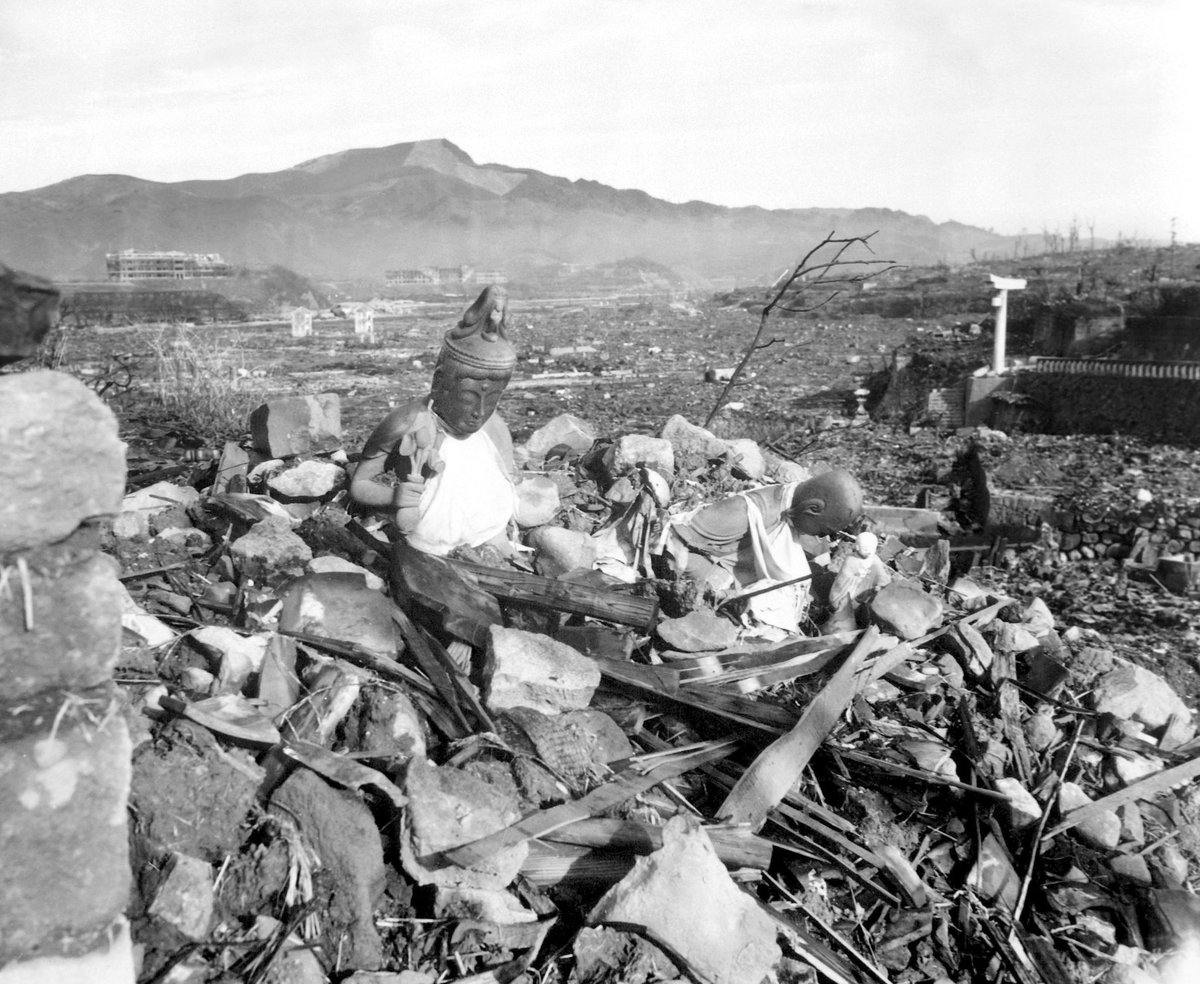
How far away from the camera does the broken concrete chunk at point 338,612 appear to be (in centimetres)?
384

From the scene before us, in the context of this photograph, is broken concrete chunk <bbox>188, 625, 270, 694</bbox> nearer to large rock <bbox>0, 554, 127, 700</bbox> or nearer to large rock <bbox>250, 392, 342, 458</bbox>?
large rock <bbox>0, 554, 127, 700</bbox>

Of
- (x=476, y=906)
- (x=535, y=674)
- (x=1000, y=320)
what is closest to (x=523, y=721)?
(x=535, y=674)

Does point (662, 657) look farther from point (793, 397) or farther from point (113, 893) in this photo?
point (793, 397)

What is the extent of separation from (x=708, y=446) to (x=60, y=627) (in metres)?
5.41

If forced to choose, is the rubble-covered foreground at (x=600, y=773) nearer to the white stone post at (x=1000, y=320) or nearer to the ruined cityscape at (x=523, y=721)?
the ruined cityscape at (x=523, y=721)

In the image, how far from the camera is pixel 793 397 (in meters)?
19.8

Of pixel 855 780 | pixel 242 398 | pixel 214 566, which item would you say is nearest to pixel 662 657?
pixel 855 780

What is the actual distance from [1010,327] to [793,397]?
416 inches

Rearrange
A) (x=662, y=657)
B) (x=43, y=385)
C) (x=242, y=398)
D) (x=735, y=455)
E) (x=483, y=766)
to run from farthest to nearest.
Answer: (x=242, y=398) → (x=735, y=455) → (x=662, y=657) → (x=483, y=766) → (x=43, y=385)

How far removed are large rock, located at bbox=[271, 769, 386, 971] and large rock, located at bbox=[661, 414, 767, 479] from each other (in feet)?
13.8

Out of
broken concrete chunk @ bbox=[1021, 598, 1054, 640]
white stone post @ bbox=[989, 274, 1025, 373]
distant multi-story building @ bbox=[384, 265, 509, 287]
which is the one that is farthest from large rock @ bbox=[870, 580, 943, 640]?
distant multi-story building @ bbox=[384, 265, 509, 287]

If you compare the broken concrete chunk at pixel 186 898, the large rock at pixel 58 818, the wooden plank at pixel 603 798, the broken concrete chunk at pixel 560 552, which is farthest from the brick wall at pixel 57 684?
the broken concrete chunk at pixel 560 552

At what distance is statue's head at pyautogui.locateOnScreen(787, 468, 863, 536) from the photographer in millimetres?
4973

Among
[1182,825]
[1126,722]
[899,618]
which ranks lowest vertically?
[1182,825]
